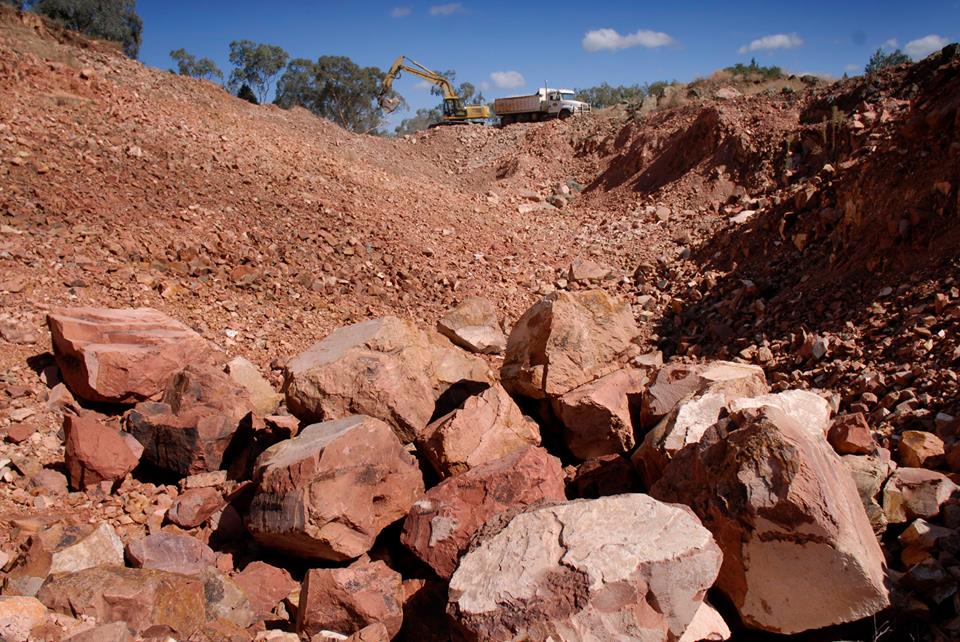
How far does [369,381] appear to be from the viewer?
4152mm

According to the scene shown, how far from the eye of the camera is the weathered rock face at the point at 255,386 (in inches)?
197

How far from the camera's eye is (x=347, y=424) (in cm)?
362

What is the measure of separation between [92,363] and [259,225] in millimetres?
3737

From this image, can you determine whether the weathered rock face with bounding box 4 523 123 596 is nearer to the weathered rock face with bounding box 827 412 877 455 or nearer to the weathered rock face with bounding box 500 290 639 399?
the weathered rock face with bounding box 500 290 639 399

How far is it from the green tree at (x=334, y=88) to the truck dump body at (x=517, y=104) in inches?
434

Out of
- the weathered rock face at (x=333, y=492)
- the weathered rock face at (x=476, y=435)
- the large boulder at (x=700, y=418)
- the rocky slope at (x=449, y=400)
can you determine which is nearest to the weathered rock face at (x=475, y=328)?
the rocky slope at (x=449, y=400)

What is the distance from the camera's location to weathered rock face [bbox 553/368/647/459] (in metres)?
4.32

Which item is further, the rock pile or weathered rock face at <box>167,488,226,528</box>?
weathered rock face at <box>167,488,226,528</box>

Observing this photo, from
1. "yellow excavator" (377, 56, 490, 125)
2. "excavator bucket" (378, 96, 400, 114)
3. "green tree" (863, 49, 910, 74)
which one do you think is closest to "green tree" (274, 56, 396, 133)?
"excavator bucket" (378, 96, 400, 114)

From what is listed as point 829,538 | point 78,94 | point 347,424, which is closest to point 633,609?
point 829,538

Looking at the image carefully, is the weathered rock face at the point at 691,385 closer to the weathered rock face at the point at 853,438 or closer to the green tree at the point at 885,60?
the weathered rock face at the point at 853,438

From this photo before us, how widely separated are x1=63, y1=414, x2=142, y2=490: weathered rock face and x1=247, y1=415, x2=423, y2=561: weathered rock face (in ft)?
3.59

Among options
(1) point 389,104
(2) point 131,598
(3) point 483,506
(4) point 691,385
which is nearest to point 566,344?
(4) point 691,385

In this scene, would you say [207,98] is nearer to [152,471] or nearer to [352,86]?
[152,471]
